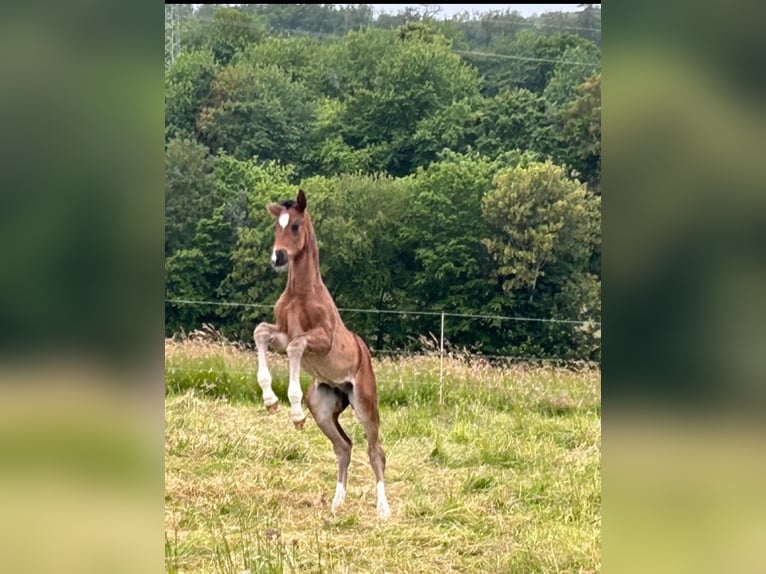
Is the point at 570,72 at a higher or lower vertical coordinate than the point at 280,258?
higher

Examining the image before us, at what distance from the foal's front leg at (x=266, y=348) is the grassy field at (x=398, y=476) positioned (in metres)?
0.78

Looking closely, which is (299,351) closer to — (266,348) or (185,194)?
(266,348)

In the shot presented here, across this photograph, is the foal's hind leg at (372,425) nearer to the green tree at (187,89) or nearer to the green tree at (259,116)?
the green tree at (259,116)

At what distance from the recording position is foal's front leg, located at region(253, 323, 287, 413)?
159 inches

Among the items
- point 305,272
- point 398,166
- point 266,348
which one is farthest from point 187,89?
point 266,348

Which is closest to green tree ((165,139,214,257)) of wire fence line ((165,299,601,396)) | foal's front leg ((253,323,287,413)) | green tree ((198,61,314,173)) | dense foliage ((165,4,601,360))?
dense foliage ((165,4,601,360))

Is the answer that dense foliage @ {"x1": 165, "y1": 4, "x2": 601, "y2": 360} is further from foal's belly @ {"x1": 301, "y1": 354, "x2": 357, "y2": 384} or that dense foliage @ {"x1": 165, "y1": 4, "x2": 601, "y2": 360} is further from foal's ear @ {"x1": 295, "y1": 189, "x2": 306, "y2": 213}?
foal's ear @ {"x1": 295, "y1": 189, "x2": 306, "y2": 213}

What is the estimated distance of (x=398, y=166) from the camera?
28.7 ft

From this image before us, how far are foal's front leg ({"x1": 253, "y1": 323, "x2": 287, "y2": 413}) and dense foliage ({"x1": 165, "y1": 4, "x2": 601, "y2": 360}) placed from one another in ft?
10.7

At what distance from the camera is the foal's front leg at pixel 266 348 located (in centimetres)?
404

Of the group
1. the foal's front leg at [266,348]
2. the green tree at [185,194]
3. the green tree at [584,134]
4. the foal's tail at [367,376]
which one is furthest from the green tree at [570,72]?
the foal's front leg at [266,348]

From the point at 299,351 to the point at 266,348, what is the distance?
167 mm
